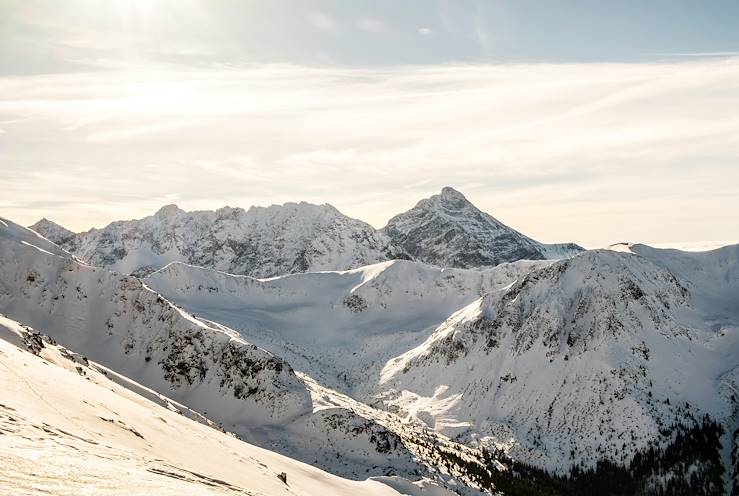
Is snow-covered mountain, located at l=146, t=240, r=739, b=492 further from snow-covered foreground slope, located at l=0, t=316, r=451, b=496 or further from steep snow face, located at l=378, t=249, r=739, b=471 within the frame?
snow-covered foreground slope, located at l=0, t=316, r=451, b=496

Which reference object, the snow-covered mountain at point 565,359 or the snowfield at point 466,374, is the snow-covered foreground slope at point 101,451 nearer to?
the snowfield at point 466,374

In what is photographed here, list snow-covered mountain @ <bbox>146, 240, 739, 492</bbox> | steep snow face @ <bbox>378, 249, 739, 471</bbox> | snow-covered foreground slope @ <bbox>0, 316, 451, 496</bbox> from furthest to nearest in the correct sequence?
snow-covered mountain @ <bbox>146, 240, 739, 492</bbox>, steep snow face @ <bbox>378, 249, 739, 471</bbox>, snow-covered foreground slope @ <bbox>0, 316, 451, 496</bbox>

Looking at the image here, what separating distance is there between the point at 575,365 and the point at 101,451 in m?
155

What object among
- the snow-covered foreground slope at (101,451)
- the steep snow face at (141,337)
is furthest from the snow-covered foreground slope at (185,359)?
the snow-covered foreground slope at (101,451)

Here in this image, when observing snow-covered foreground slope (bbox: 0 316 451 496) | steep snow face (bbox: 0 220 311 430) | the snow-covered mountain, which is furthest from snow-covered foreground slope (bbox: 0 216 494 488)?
the snow-covered mountain

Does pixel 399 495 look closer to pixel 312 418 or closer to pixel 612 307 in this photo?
pixel 312 418

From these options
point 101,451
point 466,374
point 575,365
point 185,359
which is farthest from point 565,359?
point 101,451

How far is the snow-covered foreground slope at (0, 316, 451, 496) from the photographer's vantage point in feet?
52.9

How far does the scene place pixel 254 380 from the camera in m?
96.9

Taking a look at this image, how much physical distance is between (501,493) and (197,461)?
7435 cm

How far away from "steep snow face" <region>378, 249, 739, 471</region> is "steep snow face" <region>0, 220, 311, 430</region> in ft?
228

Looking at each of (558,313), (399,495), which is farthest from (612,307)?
(399,495)

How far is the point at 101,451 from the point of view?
22000 mm

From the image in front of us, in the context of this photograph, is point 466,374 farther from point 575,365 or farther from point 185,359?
point 185,359
